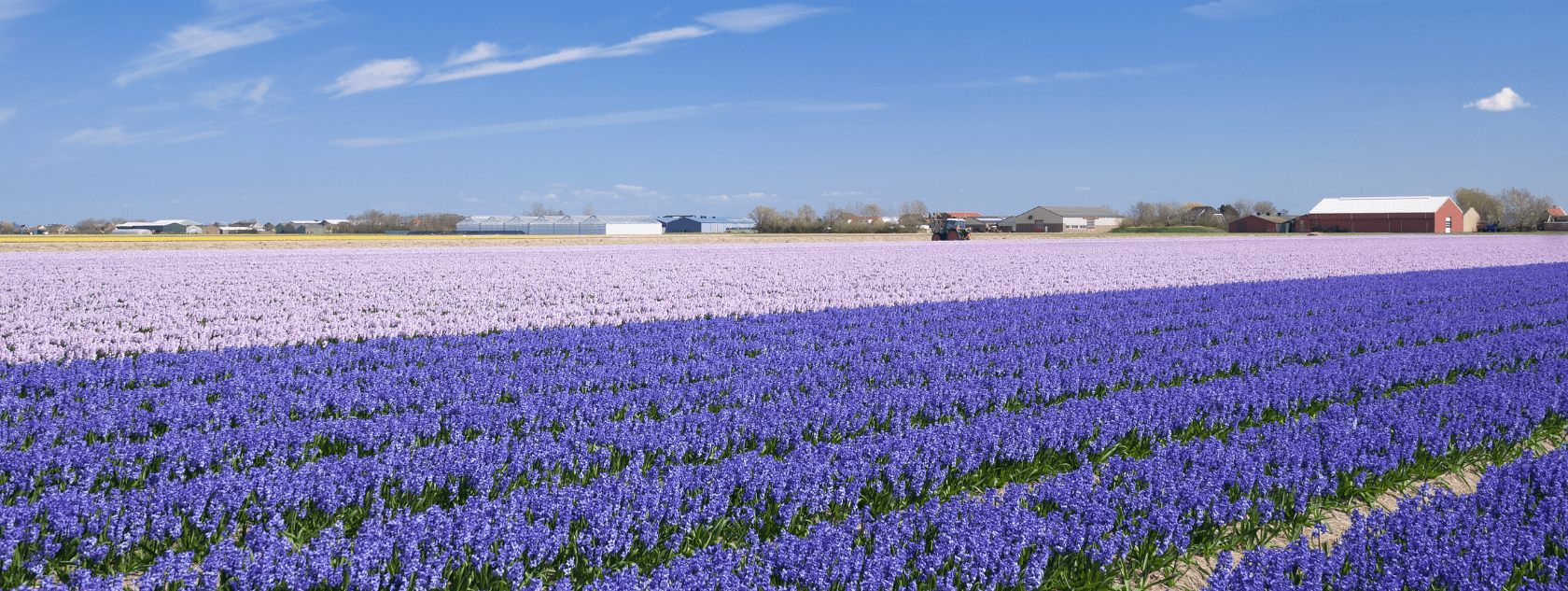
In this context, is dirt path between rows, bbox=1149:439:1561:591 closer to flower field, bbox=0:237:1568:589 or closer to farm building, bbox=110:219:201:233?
flower field, bbox=0:237:1568:589

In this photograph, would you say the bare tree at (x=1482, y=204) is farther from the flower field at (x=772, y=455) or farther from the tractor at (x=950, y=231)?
the flower field at (x=772, y=455)

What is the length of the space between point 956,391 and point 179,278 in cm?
2016

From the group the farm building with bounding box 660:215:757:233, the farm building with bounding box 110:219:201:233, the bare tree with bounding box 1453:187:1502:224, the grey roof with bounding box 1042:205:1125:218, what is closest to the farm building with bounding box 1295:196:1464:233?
the bare tree with bounding box 1453:187:1502:224

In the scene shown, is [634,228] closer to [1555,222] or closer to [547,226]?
[547,226]

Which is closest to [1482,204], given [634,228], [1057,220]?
[1057,220]

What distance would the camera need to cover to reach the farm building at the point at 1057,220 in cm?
12106

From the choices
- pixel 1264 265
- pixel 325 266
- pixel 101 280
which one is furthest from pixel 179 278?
pixel 1264 265

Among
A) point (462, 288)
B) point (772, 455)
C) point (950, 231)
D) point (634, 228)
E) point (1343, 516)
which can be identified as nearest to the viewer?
point (1343, 516)

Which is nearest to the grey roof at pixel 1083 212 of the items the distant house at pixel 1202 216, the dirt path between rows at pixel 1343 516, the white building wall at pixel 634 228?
the distant house at pixel 1202 216

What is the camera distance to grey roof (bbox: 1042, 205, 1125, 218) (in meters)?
134

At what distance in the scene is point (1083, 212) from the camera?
14200cm

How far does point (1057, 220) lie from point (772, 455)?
4929 inches

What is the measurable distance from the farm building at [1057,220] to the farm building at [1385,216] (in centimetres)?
2530

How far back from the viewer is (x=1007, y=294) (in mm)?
16906
